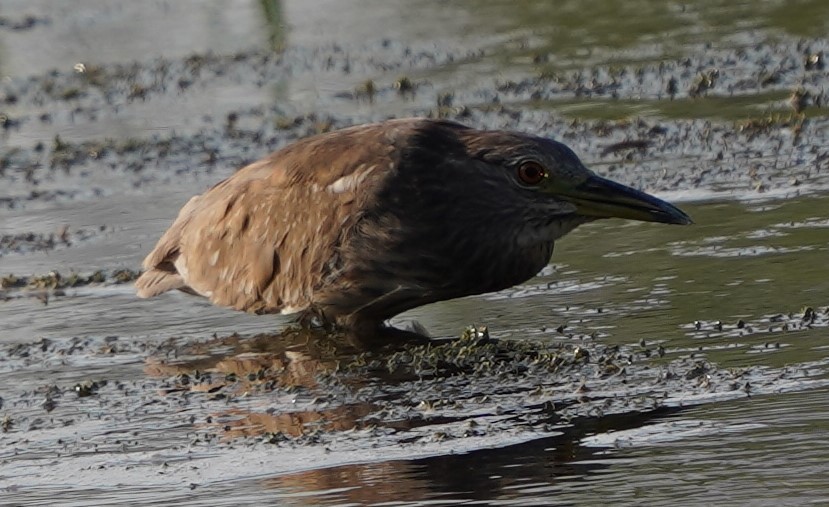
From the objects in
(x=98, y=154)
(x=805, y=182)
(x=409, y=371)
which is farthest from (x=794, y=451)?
(x=98, y=154)

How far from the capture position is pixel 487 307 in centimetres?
704

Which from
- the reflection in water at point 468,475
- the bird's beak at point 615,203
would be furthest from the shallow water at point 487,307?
the bird's beak at point 615,203

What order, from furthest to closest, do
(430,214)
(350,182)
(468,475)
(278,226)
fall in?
(278,226) < (350,182) < (430,214) < (468,475)

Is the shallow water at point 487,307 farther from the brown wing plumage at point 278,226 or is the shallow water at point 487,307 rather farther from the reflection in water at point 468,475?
the brown wing plumage at point 278,226

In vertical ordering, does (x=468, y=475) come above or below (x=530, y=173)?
below

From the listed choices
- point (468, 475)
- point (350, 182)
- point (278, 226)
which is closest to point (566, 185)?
point (350, 182)

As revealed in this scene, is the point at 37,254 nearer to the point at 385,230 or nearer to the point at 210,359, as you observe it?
the point at 210,359

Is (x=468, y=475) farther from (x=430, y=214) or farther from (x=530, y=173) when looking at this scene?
(x=530, y=173)

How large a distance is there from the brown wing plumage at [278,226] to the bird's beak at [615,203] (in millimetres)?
648

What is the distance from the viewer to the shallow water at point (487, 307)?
499 cm

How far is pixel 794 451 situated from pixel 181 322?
3.26 metres

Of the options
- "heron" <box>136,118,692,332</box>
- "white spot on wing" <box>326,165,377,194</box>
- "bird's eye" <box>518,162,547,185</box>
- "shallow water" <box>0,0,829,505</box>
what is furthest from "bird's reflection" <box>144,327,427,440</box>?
"bird's eye" <box>518,162,547,185</box>

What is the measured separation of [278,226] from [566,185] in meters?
1.13

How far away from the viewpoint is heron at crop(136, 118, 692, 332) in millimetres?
6434
